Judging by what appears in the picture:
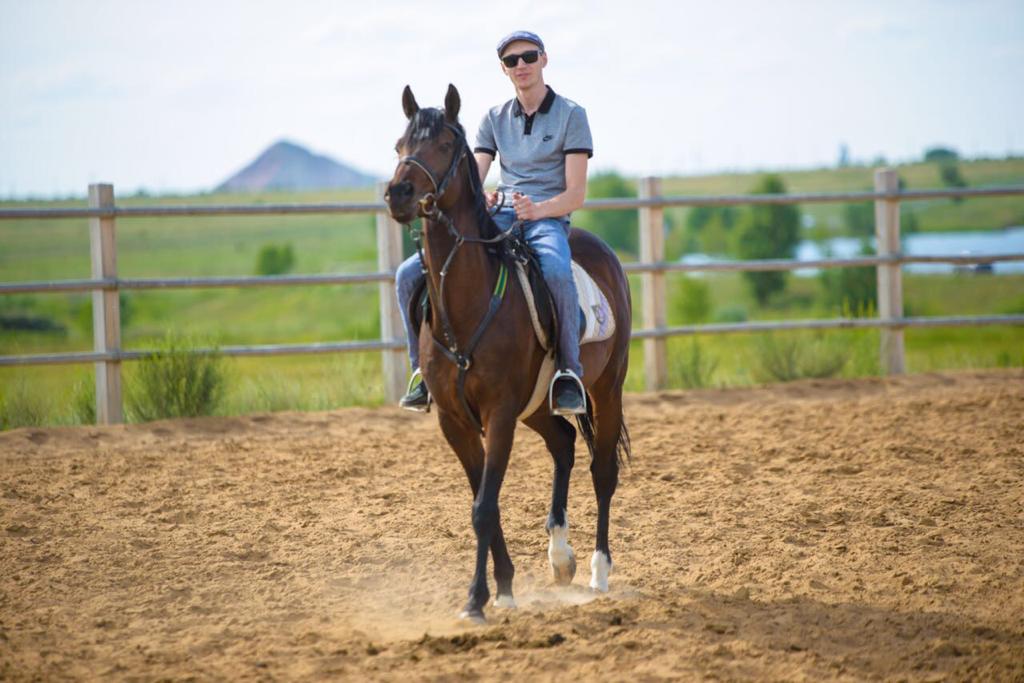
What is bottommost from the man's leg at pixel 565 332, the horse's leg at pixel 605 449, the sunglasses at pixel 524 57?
the horse's leg at pixel 605 449

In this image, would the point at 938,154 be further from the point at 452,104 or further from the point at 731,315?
the point at 452,104

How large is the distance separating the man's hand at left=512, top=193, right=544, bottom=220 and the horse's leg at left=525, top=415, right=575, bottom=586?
3.62 feet

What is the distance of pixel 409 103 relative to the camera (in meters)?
4.58

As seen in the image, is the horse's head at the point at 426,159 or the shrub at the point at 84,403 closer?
the horse's head at the point at 426,159

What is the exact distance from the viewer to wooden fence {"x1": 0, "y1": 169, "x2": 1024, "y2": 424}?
9336 millimetres

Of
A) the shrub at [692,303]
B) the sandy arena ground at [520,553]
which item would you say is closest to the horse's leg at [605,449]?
the sandy arena ground at [520,553]

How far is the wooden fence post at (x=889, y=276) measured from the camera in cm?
1157

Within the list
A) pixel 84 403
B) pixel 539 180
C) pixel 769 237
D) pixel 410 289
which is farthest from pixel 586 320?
pixel 769 237

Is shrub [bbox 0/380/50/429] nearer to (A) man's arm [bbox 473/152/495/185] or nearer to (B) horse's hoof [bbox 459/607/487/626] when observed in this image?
(A) man's arm [bbox 473/152/495/185]

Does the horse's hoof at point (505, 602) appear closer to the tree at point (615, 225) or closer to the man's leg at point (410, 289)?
the man's leg at point (410, 289)

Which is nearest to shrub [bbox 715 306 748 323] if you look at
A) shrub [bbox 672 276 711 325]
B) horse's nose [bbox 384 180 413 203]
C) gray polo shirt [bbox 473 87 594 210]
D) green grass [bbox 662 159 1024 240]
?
shrub [bbox 672 276 711 325]

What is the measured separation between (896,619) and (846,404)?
5.55 meters

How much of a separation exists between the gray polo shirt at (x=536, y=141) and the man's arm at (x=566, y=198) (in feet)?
0.20

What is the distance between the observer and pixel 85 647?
4.36 metres
